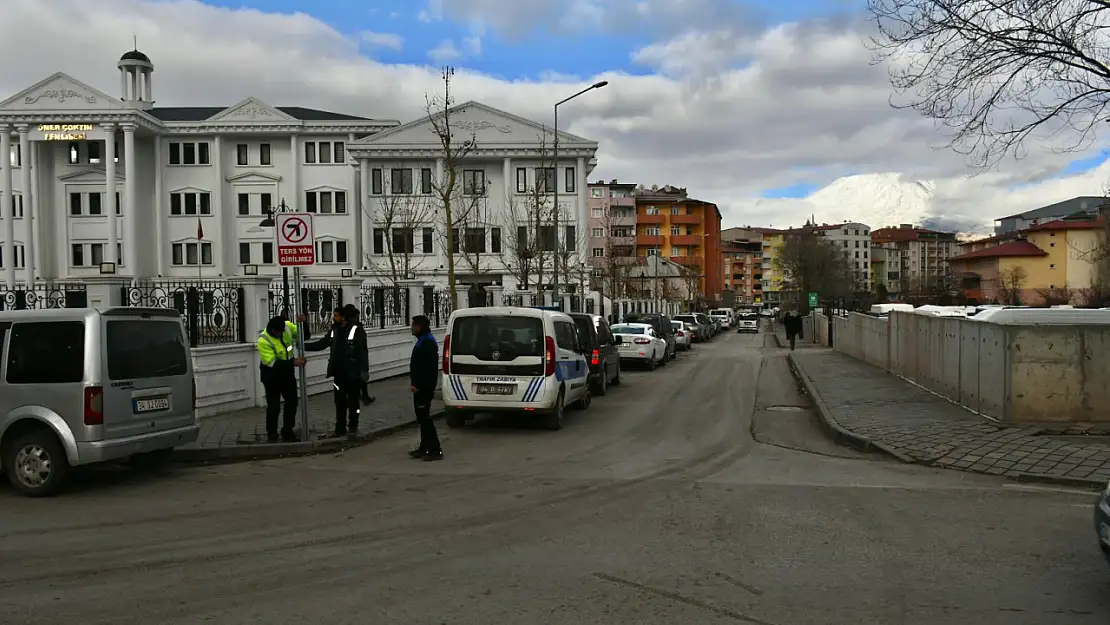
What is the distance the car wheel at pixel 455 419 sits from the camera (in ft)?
45.8

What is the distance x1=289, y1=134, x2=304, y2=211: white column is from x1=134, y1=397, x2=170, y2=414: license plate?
176 ft

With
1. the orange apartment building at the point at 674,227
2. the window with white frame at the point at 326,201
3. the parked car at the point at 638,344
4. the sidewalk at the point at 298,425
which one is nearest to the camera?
the sidewalk at the point at 298,425

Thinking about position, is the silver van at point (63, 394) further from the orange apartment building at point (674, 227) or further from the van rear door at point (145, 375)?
the orange apartment building at point (674, 227)

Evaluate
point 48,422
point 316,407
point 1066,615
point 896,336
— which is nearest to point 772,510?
point 1066,615

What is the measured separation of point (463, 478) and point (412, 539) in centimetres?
282

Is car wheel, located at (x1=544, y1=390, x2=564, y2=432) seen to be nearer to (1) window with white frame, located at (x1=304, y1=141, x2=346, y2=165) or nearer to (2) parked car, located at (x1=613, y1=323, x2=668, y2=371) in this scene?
(2) parked car, located at (x1=613, y1=323, x2=668, y2=371)

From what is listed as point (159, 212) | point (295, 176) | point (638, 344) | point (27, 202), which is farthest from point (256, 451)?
point (27, 202)

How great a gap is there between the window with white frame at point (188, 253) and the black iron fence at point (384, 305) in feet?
138

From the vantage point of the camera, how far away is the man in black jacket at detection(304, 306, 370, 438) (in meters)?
12.5

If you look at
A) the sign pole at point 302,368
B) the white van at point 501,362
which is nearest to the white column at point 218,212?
the white van at point 501,362

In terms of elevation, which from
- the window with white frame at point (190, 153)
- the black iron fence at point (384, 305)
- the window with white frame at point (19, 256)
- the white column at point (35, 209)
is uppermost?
the window with white frame at point (190, 153)

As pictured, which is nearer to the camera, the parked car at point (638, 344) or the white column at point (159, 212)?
the parked car at point (638, 344)

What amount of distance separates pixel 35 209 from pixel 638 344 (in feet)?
152

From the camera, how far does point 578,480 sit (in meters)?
9.55
